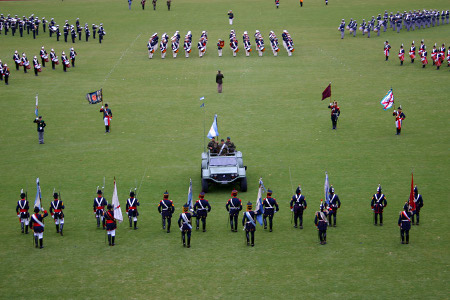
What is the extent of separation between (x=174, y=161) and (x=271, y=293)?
13621 mm

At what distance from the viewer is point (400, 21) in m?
63.5

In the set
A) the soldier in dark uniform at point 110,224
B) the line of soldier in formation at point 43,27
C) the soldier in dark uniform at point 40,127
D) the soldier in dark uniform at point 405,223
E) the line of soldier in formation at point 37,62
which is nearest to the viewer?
the soldier in dark uniform at point 405,223

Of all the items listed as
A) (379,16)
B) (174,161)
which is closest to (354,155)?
(174,161)

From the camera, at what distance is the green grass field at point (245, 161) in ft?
59.7

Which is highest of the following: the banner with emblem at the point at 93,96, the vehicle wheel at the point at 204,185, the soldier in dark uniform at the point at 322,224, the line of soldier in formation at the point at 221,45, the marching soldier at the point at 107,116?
the line of soldier in formation at the point at 221,45

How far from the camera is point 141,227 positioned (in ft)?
73.6

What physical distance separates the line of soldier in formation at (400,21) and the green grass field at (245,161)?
1013mm

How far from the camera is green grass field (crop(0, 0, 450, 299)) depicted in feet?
59.7

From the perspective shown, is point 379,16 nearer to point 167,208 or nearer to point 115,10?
point 115,10

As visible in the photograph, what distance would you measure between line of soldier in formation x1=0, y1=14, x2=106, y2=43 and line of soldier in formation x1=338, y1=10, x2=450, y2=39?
23626 mm

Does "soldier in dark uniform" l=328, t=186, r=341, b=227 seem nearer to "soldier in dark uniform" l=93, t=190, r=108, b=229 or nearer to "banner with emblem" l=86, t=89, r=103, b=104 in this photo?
"soldier in dark uniform" l=93, t=190, r=108, b=229

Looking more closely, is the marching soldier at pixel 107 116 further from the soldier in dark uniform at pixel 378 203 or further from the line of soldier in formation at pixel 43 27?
the line of soldier in formation at pixel 43 27

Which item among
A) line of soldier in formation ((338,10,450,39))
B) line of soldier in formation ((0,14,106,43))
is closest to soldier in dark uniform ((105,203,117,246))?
line of soldier in formation ((0,14,106,43))

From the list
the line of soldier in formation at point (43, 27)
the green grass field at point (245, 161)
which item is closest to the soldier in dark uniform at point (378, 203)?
the green grass field at point (245, 161)
